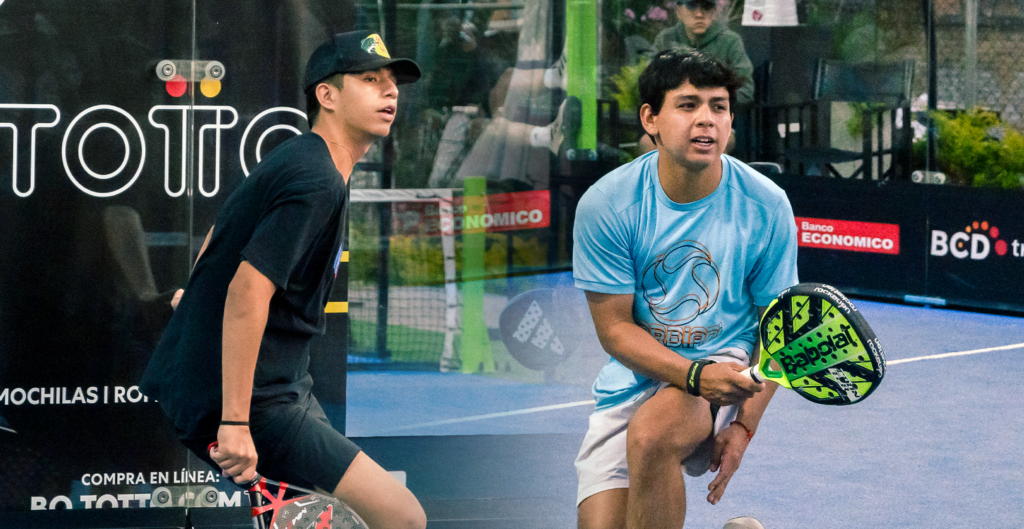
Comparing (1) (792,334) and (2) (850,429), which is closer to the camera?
(1) (792,334)

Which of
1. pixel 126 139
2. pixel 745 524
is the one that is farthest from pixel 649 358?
pixel 126 139

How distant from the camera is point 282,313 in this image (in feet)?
8.56

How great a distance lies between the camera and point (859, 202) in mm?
9070

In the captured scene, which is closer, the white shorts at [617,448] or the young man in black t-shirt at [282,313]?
the young man in black t-shirt at [282,313]

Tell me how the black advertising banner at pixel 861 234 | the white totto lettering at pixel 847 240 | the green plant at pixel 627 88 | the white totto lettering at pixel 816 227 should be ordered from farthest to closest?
the white totto lettering at pixel 816 227
the white totto lettering at pixel 847 240
the black advertising banner at pixel 861 234
the green plant at pixel 627 88

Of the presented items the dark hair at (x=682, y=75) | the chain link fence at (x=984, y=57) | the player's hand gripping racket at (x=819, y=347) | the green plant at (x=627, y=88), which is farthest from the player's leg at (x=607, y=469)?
the chain link fence at (x=984, y=57)

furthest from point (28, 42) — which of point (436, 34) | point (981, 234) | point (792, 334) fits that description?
point (981, 234)

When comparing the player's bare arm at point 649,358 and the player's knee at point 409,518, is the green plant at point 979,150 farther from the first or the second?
the player's knee at point 409,518

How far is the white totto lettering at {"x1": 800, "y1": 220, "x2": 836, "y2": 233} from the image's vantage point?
925 centimetres

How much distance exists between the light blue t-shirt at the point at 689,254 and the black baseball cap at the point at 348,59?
0.61 meters

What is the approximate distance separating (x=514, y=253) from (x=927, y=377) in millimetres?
3095

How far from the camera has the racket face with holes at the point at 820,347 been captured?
8.09 feet

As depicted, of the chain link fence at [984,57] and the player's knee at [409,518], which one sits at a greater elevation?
the chain link fence at [984,57]

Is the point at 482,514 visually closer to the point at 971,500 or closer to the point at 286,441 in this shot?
the point at 286,441
